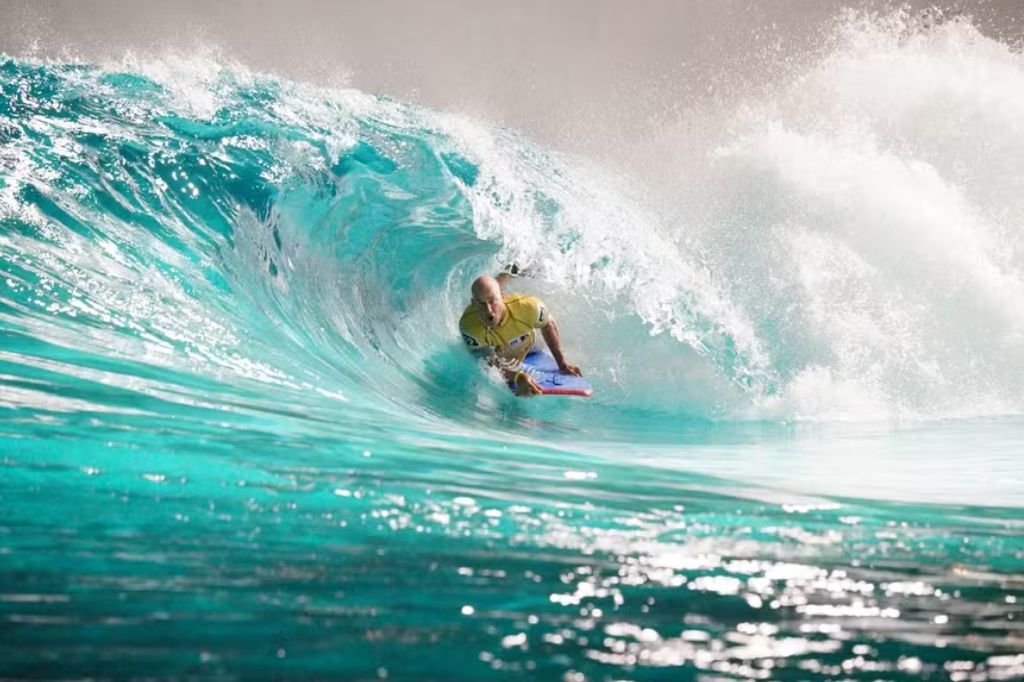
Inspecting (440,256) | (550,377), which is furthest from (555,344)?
(440,256)

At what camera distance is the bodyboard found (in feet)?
17.5

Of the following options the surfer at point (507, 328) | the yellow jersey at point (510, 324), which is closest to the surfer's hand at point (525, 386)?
the surfer at point (507, 328)

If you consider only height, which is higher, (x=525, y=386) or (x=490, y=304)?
(x=490, y=304)

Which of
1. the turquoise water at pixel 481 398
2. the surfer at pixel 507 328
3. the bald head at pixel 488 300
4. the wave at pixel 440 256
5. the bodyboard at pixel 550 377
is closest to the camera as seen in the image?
the turquoise water at pixel 481 398

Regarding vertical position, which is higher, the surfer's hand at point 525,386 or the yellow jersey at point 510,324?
the yellow jersey at point 510,324

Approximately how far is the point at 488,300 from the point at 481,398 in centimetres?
66

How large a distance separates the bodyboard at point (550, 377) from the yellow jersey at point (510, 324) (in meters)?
0.21

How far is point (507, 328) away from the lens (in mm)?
5375

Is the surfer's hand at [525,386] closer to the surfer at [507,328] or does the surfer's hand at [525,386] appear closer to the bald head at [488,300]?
the surfer at [507,328]

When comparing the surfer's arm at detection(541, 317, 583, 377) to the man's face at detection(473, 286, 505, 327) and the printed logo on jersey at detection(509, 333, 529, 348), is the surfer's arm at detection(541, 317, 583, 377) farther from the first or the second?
the man's face at detection(473, 286, 505, 327)

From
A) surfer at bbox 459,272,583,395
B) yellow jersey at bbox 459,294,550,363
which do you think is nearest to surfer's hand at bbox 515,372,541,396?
surfer at bbox 459,272,583,395

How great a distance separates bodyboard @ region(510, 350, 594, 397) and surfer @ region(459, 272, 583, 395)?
5 centimetres

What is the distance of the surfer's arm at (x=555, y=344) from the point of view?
18.0 ft

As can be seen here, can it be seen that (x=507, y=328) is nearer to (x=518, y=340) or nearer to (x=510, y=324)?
(x=510, y=324)
